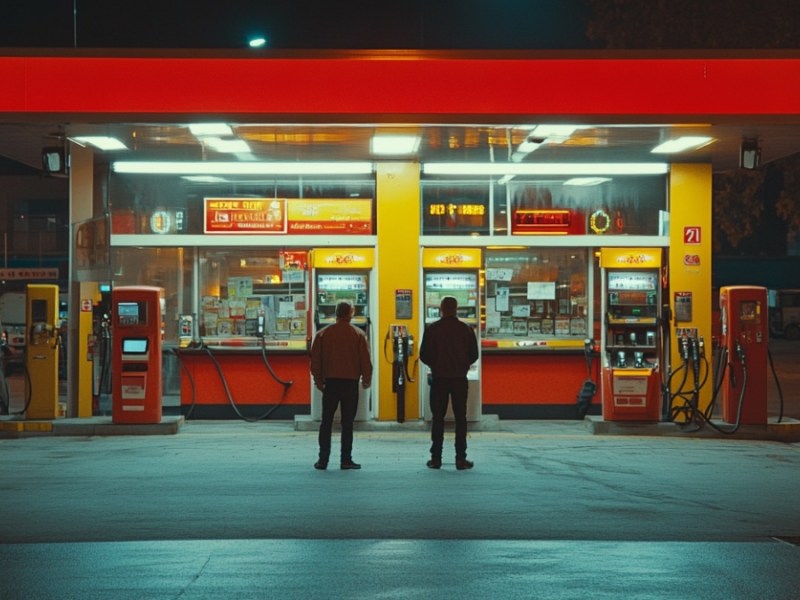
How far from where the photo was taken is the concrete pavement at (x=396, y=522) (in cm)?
712

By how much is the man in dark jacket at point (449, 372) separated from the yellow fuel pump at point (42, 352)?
22.2 feet

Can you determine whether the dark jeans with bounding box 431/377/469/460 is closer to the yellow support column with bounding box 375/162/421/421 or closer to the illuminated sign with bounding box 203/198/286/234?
the yellow support column with bounding box 375/162/421/421

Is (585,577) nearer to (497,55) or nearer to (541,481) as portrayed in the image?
(541,481)

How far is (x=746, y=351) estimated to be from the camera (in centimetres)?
1636

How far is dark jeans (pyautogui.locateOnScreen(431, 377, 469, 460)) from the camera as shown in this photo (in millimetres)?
12420

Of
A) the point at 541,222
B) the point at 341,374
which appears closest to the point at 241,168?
the point at 541,222

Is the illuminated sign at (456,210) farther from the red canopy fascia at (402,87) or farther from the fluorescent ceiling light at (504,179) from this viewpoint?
the red canopy fascia at (402,87)

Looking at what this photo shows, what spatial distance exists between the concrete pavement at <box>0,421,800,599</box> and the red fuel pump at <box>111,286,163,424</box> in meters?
1.32

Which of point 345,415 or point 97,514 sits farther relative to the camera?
point 345,415

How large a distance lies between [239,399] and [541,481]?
7.10 m

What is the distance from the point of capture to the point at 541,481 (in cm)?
1151

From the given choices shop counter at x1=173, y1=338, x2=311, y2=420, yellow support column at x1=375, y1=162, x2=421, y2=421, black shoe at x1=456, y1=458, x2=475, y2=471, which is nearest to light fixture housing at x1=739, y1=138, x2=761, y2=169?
yellow support column at x1=375, y1=162, x2=421, y2=421

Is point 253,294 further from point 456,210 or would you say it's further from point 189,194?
point 456,210

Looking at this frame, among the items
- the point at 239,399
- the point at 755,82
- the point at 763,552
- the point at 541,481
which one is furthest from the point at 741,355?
the point at 763,552
